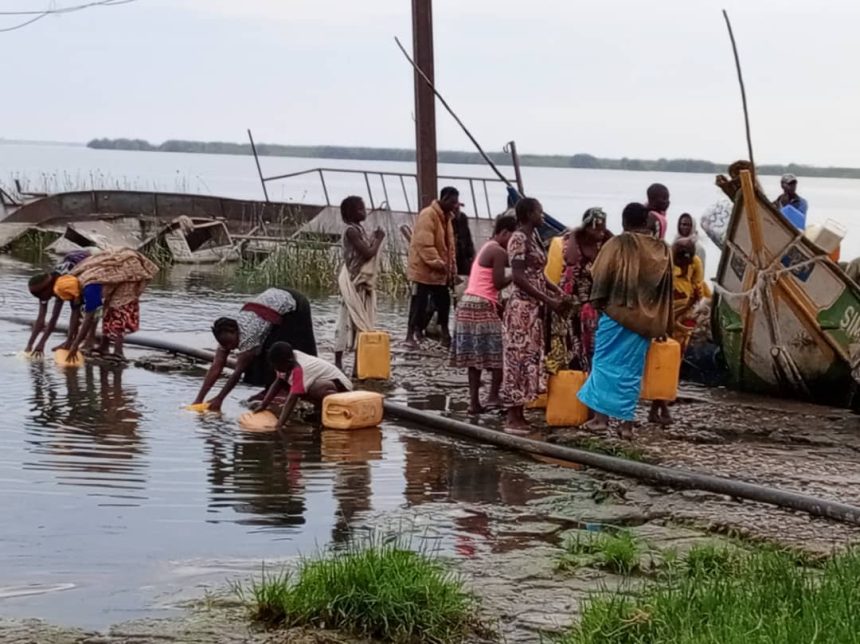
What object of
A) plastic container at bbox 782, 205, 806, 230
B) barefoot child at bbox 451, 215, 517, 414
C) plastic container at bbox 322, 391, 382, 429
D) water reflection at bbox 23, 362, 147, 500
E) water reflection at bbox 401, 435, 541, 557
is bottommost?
water reflection at bbox 401, 435, 541, 557

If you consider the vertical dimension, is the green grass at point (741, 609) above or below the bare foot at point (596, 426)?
above

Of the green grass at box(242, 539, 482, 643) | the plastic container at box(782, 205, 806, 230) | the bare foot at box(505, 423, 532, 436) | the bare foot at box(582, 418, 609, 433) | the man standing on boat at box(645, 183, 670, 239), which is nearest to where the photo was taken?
the green grass at box(242, 539, 482, 643)

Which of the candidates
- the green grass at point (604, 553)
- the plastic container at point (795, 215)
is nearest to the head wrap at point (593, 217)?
the green grass at point (604, 553)

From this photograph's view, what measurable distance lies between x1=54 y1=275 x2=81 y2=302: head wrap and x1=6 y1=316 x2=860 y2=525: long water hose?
12.1ft

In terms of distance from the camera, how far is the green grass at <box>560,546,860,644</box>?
4156mm

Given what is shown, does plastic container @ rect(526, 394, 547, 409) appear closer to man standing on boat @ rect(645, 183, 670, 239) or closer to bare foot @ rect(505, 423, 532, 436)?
bare foot @ rect(505, 423, 532, 436)

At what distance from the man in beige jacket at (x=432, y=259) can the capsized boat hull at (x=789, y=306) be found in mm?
3027

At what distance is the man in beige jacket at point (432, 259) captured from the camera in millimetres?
12961

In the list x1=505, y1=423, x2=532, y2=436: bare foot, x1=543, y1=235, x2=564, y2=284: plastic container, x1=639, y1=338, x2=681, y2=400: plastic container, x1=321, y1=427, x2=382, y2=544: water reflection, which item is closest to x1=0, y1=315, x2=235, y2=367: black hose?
x1=321, y1=427, x2=382, y2=544: water reflection

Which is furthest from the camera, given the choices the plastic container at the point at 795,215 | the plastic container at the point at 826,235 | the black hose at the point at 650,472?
the plastic container at the point at 795,215

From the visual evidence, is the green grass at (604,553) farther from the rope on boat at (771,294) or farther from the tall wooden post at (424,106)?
the tall wooden post at (424,106)

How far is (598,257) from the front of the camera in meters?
8.63

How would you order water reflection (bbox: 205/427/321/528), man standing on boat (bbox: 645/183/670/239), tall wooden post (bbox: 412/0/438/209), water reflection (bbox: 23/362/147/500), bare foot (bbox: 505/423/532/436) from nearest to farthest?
water reflection (bbox: 205/427/321/528)
water reflection (bbox: 23/362/147/500)
bare foot (bbox: 505/423/532/436)
man standing on boat (bbox: 645/183/670/239)
tall wooden post (bbox: 412/0/438/209)

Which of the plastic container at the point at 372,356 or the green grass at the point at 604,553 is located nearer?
the green grass at the point at 604,553
